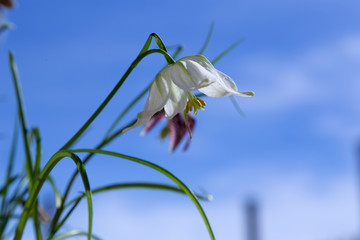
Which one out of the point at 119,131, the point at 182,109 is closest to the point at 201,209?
the point at 182,109

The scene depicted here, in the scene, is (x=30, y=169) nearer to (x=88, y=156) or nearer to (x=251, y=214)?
(x=88, y=156)

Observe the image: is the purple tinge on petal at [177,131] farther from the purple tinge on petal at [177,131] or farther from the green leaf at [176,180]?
the green leaf at [176,180]

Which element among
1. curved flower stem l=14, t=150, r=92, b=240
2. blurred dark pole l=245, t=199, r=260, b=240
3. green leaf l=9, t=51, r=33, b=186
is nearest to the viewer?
curved flower stem l=14, t=150, r=92, b=240

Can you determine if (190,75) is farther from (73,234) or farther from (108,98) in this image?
(73,234)

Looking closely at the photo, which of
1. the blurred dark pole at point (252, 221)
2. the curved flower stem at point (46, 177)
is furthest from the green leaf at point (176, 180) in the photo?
the blurred dark pole at point (252, 221)

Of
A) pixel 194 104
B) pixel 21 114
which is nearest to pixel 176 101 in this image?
pixel 194 104

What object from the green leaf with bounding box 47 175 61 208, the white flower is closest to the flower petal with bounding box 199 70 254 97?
the white flower

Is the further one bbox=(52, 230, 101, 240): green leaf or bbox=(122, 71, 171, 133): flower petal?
bbox=(52, 230, 101, 240): green leaf

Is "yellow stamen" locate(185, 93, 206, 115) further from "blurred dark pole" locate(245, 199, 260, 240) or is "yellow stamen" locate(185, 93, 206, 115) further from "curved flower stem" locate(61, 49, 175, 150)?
"blurred dark pole" locate(245, 199, 260, 240)

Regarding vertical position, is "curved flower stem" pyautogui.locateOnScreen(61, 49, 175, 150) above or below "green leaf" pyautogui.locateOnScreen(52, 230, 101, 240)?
above
